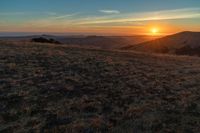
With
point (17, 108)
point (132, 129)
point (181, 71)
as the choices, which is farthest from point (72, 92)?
point (181, 71)

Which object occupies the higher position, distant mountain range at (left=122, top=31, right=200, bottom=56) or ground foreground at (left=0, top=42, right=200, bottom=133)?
ground foreground at (left=0, top=42, right=200, bottom=133)

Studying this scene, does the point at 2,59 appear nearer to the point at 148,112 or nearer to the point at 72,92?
the point at 72,92

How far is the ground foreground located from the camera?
27.9 feet

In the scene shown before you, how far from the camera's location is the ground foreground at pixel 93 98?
852 centimetres

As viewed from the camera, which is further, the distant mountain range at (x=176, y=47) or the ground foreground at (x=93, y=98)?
the distant mountain range at (x=176, y=47)

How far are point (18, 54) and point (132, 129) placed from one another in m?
12.9

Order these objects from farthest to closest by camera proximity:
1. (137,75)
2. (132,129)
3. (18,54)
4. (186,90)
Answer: (18,54) < (137,75) < (186,90) < (132,129)

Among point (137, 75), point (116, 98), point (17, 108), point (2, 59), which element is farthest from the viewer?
point (2, 59)

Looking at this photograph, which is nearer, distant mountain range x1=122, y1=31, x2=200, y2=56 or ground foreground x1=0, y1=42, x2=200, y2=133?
ground foreground x1=0, y1=42, x2=200, y2=133

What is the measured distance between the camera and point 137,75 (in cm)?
1562

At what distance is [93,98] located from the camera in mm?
10922

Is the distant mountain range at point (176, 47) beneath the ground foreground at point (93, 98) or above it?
beneath

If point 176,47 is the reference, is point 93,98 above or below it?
above

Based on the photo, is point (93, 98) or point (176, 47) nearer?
point (93, 98)
